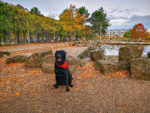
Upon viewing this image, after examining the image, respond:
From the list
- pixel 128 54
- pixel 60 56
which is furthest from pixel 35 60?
pixel 128 54

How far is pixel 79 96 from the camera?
10.5 ft

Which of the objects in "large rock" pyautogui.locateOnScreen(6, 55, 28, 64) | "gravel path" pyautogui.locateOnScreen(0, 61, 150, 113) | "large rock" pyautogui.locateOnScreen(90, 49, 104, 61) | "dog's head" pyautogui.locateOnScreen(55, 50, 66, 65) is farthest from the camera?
"large rock" pyautogui.locateOnScreen(90, 49, 104, 61)

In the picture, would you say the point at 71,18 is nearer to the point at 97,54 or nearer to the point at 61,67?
the point at 97,54

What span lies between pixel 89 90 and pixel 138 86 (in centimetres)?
186

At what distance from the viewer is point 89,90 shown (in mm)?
3596

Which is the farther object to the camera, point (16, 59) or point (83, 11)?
point (83, 11)

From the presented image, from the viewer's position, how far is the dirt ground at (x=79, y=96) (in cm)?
263

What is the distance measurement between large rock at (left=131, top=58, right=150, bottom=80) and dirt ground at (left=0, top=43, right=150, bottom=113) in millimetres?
244

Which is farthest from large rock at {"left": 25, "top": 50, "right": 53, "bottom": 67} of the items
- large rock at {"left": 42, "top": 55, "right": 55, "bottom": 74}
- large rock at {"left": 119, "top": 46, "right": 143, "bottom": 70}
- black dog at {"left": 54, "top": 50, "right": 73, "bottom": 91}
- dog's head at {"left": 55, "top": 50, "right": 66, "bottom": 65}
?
large rock at {"left": 119, "top": 46, "right": 143, "bottom": 70}

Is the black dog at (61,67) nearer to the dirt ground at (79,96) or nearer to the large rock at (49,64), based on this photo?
the dirt ground at (79,96)

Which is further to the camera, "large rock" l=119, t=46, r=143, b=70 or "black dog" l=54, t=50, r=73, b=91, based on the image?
"large rock" l=119, t=46, r=143, b=70

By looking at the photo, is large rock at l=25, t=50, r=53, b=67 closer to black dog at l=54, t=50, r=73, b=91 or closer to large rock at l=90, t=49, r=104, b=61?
black dog at l=54, t=50, r=73, b=91

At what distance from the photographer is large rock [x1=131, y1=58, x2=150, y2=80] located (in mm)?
4211

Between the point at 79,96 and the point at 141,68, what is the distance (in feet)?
9.55
